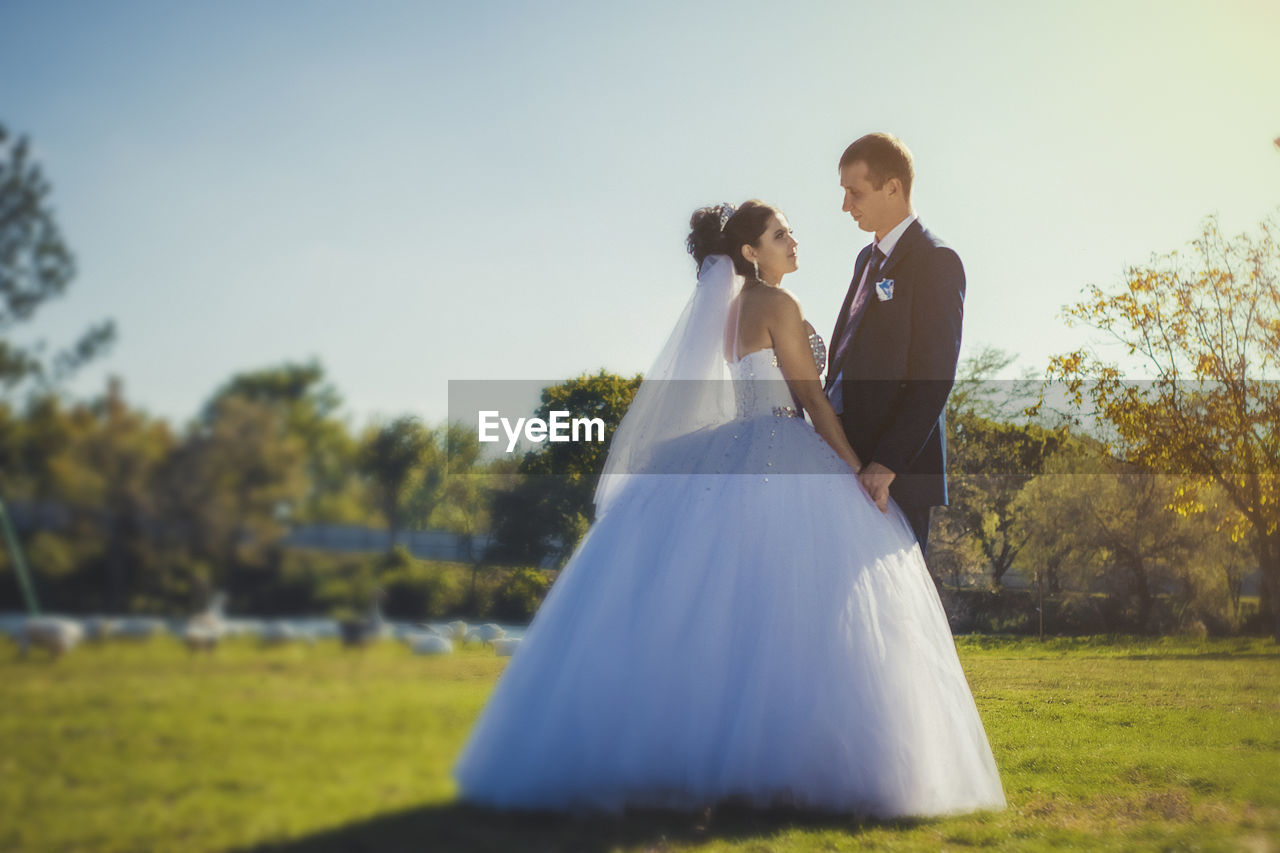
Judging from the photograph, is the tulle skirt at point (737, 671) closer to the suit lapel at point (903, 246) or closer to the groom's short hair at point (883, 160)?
the suit lapel at point (903, 246)

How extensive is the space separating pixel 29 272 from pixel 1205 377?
10921 mm

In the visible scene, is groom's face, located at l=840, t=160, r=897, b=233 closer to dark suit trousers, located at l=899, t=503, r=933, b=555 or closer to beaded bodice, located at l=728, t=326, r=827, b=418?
beaded bodice, located at l=728, t=326, r=827, b=418

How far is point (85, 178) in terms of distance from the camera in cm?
333

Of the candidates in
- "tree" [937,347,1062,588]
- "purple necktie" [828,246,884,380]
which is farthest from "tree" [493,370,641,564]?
"purple necktie" [828,246,884,380]

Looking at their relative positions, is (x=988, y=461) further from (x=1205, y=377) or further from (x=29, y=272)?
(x=29, y=272)

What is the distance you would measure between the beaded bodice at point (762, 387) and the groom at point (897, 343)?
0.31 m

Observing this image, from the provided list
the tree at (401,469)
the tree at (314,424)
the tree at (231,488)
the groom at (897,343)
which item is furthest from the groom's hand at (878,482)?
the tree at (231,488)

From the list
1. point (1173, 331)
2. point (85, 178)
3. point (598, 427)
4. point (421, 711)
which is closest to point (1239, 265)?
point (1173, 331)

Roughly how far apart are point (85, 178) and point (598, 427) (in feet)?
26.8

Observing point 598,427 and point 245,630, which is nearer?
point 245,630

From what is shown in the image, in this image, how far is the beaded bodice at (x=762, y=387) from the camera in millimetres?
3971

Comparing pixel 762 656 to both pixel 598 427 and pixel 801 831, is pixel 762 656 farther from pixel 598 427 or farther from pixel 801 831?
pixel 598 427

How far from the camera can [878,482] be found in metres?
3.80

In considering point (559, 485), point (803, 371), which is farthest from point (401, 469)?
point (559, 485)
